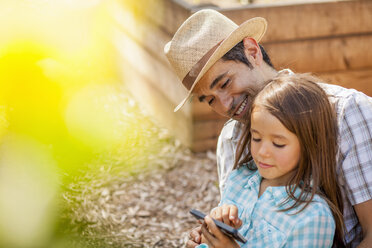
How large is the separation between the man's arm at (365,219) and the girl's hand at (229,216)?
48 centimetres

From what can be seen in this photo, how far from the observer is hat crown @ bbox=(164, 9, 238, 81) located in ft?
8.66

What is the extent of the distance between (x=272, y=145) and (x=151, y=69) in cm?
383

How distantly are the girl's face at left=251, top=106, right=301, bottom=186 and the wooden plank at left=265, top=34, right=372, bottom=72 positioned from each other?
9.11 feet

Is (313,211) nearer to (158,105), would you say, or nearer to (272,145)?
(272,145)

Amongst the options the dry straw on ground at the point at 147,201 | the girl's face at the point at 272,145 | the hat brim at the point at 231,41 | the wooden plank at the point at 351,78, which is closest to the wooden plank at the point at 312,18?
the wooden plank at the point at 351,78

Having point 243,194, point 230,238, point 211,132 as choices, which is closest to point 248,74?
point 243,194

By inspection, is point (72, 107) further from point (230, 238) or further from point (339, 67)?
point (230, 238)

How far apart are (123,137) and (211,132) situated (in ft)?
2.97

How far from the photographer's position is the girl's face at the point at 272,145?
216cm

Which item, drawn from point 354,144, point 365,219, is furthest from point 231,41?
point 365,219

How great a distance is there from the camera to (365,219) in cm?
224

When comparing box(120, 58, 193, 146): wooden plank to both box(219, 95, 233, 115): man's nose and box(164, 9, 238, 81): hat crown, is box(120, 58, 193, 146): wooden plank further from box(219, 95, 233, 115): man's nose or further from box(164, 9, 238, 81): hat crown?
box(219, 95, 233, 115): man's nose

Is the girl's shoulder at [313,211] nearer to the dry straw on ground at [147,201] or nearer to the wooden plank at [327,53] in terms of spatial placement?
the dry straw on ground at [147,201]

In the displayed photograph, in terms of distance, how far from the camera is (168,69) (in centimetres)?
538
